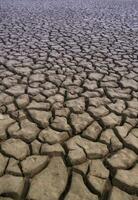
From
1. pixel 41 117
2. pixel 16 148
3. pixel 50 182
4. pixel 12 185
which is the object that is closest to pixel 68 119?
pixel 41 117

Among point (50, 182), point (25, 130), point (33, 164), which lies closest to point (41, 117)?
point (25, 130)

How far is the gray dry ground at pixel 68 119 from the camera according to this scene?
1.80m

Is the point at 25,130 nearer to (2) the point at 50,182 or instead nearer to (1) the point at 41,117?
(1) the point at 41,117

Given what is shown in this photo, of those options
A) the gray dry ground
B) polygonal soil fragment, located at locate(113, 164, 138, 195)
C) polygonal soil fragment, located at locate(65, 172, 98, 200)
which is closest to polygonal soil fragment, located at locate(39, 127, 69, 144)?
the gray dry ground

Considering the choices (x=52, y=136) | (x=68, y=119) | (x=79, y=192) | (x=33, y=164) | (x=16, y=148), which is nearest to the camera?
(x=79, y=192)

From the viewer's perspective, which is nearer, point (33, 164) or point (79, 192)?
point (79, 192)

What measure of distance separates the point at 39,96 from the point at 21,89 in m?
0.28

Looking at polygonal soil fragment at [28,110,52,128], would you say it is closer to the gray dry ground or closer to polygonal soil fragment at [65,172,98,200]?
the gray dry ground

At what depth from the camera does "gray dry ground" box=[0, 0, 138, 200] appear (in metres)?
1.80

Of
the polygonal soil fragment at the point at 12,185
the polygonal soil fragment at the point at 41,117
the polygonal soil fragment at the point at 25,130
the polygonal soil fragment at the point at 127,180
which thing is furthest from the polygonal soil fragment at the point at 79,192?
the polygonal soil fragment at the point at 41,117

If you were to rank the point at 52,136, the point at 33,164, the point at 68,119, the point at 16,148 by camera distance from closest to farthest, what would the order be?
the point at 33,164, the point at 16,148, the point at 52,136, the point at 68,119

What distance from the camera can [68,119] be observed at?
2.51 meters

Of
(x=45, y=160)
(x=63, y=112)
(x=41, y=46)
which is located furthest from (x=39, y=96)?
(x=41, y=46)

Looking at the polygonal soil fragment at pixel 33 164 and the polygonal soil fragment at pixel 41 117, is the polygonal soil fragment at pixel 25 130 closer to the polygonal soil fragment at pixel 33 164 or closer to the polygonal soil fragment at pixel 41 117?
the polygonal soil fragment at pixel 41 117
